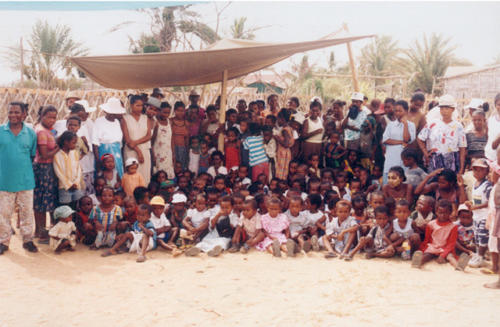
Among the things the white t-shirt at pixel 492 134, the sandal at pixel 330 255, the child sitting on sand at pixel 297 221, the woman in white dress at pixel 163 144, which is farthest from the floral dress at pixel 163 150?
the white t-shirt at pixel 492 134

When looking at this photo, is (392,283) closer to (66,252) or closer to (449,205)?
(449,205)

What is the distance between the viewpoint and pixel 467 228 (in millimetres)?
4703

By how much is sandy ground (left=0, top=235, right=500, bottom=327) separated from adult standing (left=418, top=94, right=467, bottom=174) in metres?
1.54

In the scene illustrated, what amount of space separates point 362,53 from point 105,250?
2942 centimetres

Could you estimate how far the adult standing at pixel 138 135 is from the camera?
5949 millimetres

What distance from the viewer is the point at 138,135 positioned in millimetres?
6023

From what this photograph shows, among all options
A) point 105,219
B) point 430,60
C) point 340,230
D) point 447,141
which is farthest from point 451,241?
point 430,60

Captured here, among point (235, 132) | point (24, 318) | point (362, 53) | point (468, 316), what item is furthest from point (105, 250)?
point (362, 53)

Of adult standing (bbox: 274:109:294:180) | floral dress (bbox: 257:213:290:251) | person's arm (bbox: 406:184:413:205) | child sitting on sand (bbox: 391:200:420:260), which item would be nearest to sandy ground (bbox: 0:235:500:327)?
child sitting on sand (bbox: 391:200:420:260)

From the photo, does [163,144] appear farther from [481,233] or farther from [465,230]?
[481,233]

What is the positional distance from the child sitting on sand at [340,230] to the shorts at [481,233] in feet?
3.95

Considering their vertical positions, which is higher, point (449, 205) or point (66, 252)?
point (449, 205)

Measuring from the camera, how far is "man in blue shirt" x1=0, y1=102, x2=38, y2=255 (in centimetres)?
474

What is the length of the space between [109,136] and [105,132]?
0.24 ft
